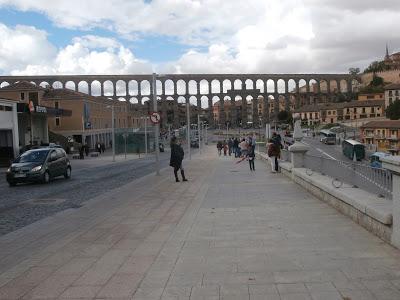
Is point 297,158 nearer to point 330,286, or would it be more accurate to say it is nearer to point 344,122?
point 330,286

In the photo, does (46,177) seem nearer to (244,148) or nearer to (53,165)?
(53,165)

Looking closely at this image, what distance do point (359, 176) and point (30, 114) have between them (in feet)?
159

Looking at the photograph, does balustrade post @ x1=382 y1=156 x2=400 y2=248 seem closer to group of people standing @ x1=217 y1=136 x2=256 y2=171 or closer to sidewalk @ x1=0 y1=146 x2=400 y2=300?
sidewalk @ x1=0 y1=146 x2=400 y2=300

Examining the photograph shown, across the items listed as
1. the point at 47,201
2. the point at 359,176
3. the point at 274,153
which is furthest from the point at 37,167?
the point at 359,176

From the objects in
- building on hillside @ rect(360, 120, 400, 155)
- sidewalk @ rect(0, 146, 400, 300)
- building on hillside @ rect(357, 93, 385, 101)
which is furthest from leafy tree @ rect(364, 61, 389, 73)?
sidewalk @ rect(0, 146, 400, 300)

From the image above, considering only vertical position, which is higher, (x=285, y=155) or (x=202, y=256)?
(x=285, y=155)

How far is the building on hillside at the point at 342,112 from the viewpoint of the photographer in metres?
150

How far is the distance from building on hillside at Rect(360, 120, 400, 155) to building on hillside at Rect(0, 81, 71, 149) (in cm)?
4276

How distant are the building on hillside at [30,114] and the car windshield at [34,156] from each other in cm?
2589

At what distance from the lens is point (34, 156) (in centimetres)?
2397

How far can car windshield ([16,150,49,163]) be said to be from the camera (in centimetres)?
2352

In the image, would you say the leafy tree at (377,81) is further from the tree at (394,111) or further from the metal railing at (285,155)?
the metal railing at (285,155)

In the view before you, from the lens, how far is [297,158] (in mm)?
17000

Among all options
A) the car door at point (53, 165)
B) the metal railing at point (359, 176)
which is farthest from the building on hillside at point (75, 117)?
the metal railing at point (359, 176)
